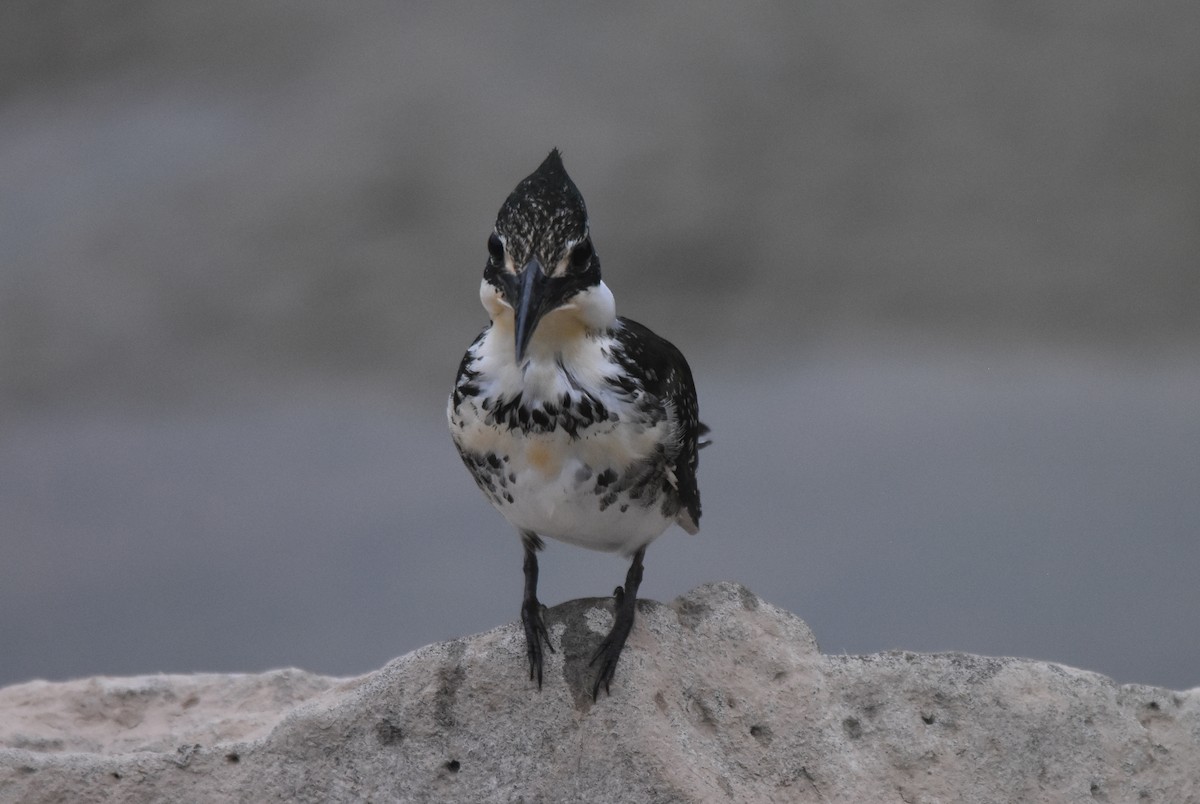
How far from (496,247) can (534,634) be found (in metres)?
1.01

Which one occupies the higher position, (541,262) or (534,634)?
(541,262)

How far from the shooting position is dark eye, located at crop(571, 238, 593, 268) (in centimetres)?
331

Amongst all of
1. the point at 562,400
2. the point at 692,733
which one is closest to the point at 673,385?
the point at 562,400

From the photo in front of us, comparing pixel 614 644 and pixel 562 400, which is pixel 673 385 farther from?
pixel 614 644

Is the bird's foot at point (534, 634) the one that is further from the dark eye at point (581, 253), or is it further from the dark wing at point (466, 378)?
the dark eye at point (581, 253)

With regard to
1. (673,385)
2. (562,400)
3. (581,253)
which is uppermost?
(581,253)

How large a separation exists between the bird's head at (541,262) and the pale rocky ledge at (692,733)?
87 centimetres

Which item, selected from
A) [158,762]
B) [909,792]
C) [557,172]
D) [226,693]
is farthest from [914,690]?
[226,693]

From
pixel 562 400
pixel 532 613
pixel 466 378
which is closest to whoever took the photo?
pixel 562 400

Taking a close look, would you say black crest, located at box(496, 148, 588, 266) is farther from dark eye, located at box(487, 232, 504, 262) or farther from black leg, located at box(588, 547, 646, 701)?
black leg, located at box(588, 547, 646, 701)

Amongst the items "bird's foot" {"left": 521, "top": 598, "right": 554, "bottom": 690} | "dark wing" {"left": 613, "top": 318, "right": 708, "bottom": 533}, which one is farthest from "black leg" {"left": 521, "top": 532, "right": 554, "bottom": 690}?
"dark wing" {"left": 613, "top": 318, "right": 708, "bottom": 533}

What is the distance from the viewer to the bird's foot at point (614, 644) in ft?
11.9

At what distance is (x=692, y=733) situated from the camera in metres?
3.71

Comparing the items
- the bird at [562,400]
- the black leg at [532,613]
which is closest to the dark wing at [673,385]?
the bird at [562,400]
